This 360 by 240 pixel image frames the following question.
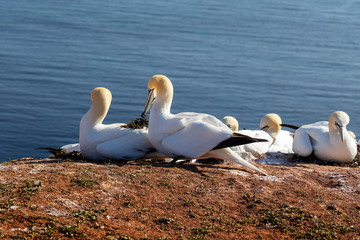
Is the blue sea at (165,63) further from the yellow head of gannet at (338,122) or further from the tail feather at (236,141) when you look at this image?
the tail feather at (236,141)

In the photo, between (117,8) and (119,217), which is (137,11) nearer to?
(117,8)

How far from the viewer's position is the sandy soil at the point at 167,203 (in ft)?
17.9

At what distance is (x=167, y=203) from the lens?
244 inches

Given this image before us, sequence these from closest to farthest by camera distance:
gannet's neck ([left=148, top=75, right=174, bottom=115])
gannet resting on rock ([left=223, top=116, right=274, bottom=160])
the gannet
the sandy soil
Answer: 1. the sandy soil
2. gannet's neck ([left=148, top=75, right=174, bottom=115])
3. gannet resting on rock ([left=223, top=116, right=274, bottom=160])
4. the gannet

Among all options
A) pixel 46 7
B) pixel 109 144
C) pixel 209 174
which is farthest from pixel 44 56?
pixel 209 174

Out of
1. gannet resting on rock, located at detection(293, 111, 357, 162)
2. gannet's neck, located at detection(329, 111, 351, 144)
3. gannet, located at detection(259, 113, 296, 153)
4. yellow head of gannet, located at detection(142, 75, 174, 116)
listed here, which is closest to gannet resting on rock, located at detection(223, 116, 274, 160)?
gannet resting on rock, located at detection(293, 111, 357, 162)

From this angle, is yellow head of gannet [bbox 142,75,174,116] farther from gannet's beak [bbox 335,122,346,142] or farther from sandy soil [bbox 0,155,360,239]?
gannet's beak [bbox 335,122,346,142]

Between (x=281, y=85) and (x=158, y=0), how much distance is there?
16.8 meters

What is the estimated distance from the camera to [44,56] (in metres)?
19.6

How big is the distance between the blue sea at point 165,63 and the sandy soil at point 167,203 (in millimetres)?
5522

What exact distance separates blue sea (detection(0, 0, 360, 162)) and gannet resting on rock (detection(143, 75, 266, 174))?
4542 mm

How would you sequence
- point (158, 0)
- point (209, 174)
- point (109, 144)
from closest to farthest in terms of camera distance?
point (209, 174) → point (109, 144) → point (158, 0)

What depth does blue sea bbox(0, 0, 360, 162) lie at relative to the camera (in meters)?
15.0

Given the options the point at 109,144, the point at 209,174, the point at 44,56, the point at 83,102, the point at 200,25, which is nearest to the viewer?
the point at 209,174
